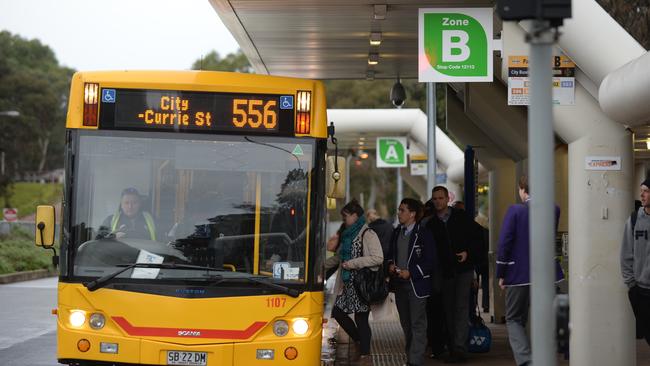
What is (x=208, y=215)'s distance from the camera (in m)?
9.66

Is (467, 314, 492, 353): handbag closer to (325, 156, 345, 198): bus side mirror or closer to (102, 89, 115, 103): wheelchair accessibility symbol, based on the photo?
(325, 156, 345, 198): bus side mirror

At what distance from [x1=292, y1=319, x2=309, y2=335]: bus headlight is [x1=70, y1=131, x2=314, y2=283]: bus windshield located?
1.14ft

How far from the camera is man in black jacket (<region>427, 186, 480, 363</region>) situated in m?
A: 13.2

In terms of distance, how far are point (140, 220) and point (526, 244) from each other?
11.3 feet

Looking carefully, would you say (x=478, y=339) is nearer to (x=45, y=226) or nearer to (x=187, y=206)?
(x=187, y=206)

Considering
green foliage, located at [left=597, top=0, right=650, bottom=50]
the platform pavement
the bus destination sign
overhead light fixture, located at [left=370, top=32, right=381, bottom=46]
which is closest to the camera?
the bus destination sign

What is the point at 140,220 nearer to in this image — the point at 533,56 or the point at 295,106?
the point at 295,106

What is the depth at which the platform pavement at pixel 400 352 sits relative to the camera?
43.9ft

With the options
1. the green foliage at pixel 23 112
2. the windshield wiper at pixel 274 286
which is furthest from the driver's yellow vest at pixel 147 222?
the green foliage at pixel 23 112

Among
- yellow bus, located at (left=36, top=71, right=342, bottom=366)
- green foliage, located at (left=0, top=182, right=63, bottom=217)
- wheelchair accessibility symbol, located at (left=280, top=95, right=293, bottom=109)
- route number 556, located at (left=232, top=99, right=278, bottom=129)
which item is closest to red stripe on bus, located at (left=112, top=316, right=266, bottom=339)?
yellow bus, located at (left=36, top=71, right=342, bottom=366)

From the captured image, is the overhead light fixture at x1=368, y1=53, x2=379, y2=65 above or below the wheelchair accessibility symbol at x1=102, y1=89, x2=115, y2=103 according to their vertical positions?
above

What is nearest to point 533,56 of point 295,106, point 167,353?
point 295,106

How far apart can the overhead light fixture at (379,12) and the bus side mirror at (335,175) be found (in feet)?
9.95

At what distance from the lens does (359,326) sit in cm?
1346
